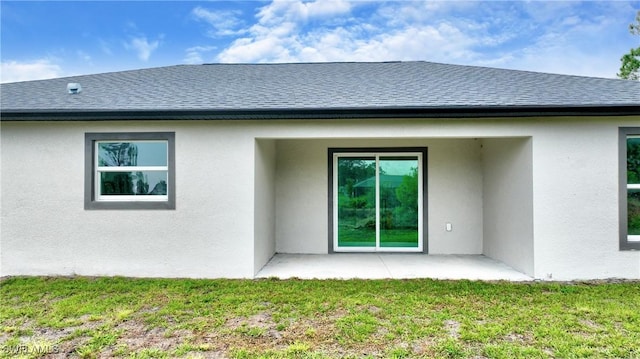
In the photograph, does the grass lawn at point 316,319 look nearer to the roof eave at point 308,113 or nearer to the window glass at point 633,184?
the window glass at point 633,184

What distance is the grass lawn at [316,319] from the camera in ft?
11.0

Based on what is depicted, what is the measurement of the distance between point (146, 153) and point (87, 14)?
11412 mm

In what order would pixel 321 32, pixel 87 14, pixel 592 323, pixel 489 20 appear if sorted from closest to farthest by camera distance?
1. pixel 592 323
2. pixel 87 14
3. pixel 489 20
4. pixel 321 32


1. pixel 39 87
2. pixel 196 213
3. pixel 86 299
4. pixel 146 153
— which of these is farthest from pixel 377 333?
pixel 39 87

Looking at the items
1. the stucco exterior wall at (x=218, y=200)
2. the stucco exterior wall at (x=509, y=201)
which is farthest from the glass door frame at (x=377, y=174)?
the stucco exterior wall at (x=218, y=200)

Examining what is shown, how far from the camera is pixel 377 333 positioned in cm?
372

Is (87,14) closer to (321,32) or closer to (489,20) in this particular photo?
(321,32)

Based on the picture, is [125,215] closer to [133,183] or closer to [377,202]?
[133,183]

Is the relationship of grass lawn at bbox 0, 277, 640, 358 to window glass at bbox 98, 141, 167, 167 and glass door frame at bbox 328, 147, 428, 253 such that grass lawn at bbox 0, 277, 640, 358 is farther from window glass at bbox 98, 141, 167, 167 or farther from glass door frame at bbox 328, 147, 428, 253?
glass door frame at bbox 328, 147, 428, 253

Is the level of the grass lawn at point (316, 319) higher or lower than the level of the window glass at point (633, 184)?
lower

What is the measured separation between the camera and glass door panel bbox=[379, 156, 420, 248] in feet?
27.0

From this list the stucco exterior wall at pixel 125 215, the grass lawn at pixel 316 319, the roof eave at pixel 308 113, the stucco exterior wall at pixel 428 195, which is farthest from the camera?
the stucco exterior wall at pixel 428 195

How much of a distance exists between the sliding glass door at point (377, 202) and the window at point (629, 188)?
12.2ft

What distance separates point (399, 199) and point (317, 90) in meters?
3.42
